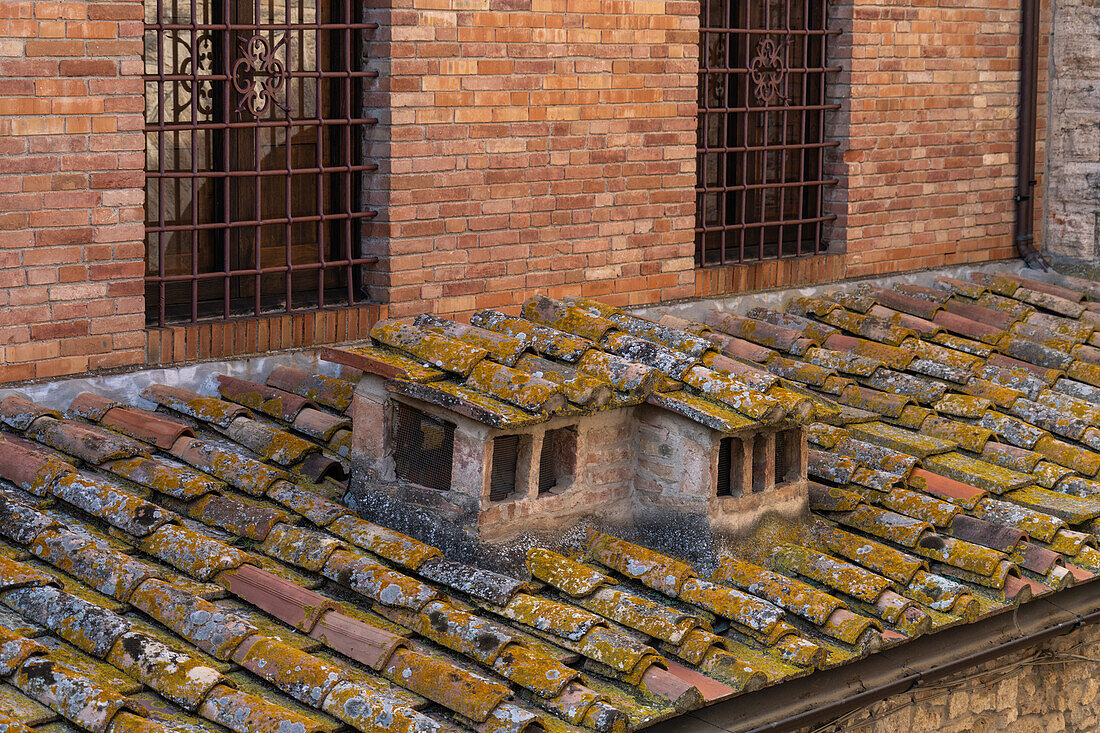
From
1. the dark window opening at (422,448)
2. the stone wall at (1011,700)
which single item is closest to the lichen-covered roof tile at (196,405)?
the dark window opening at (422,448)

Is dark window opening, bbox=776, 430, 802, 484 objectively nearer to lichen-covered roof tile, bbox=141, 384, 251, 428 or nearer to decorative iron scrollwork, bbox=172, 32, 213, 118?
lichen-covered roof tile, bbox=141, 384, 251, 428

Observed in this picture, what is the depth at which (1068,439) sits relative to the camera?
A: 7.00 m

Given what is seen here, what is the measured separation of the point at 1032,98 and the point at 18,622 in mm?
7573

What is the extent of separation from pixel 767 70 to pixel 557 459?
12.6 ft

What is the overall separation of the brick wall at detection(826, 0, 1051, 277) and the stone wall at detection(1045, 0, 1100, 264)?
10 cm

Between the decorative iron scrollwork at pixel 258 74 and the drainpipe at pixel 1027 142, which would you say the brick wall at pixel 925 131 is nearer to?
the drainpipe at pixel 1027 142

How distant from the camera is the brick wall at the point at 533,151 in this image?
21.4 ft

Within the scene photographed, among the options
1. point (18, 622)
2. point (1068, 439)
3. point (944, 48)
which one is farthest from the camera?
point (944, 48)

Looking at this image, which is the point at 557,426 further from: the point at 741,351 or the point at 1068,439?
the point at 1068,439

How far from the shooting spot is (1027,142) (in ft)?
31.2

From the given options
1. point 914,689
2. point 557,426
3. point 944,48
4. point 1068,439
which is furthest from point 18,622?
point 944,48

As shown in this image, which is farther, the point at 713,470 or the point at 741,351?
the point at 741,351

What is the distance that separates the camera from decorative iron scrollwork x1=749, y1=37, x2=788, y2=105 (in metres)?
8.06

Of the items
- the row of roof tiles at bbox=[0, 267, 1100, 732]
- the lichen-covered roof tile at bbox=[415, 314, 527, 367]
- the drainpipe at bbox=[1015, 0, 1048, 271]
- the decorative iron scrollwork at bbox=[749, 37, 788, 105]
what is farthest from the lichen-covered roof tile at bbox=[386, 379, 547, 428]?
the drainpipe at bbox=[1015, 0, 1048, 271]
